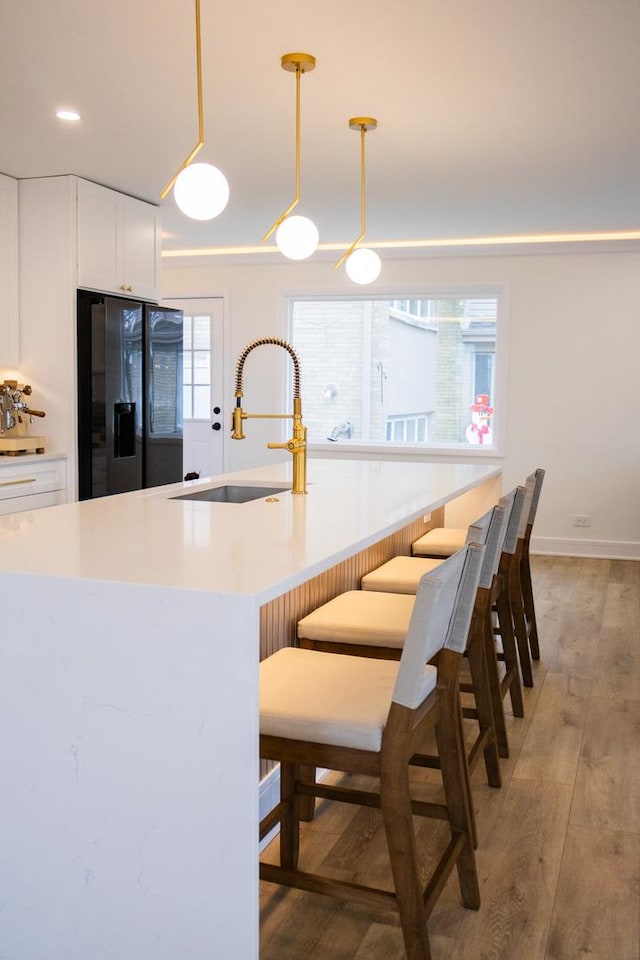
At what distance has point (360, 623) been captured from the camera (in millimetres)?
2584

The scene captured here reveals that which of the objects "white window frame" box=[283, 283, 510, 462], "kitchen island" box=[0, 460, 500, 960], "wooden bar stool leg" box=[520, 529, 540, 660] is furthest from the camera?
"white window frame" box=[283, 283, 510, 462]

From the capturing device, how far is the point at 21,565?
181 cm

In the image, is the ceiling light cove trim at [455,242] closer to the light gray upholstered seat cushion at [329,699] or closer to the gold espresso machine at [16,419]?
the gold espresso machine at [16,419]

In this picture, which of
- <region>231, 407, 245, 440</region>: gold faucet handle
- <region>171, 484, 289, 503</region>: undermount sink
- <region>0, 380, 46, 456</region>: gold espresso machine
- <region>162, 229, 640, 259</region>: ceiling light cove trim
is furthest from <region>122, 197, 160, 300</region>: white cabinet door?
<region>231, 407, 245, 440</region>: gold faucet handle

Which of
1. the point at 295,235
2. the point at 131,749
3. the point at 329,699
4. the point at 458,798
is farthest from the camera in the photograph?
the point at 295,235

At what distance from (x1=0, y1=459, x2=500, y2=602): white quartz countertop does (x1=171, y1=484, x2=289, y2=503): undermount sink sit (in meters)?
0.05

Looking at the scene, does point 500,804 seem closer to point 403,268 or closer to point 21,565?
point 21,565

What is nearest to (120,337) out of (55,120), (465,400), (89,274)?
(89,274)

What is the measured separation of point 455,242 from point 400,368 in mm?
1147

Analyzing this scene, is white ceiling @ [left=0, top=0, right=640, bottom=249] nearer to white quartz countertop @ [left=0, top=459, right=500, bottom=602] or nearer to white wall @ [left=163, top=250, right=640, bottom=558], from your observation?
white wall @ [left=163, top=250, right=640, bottom=558]

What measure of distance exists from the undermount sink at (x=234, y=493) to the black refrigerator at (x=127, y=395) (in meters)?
1.80

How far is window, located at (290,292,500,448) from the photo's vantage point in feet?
24.0

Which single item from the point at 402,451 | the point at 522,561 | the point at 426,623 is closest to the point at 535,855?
the point at 426,623

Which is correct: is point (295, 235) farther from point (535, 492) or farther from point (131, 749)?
point (131, 749)
